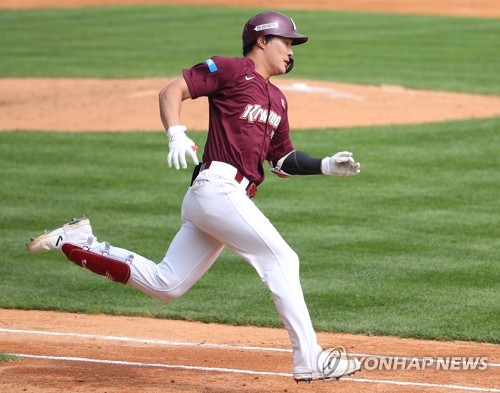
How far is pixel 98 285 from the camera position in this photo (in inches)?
348

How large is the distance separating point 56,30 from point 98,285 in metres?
23.8

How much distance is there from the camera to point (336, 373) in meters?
5.52

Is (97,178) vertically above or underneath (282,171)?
underneath

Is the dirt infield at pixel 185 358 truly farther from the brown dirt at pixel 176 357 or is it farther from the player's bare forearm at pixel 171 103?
the player's bare forearm at pixel 171 103

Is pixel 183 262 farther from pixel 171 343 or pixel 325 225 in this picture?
pixel 325 225

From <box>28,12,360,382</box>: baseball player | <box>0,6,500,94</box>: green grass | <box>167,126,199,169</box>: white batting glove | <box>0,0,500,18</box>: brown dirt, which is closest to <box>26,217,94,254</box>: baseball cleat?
<box>28,12,360,382</box>: baseball player

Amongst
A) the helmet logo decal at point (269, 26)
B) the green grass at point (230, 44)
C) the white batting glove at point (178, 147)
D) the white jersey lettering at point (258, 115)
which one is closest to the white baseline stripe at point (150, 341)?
the white jersey lettering at point (258, 115)

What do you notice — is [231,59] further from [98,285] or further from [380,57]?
[380,57]

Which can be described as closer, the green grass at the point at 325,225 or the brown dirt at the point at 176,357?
the brown dirt at the point at 176,357

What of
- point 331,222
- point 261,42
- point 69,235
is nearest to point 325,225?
point 331,222

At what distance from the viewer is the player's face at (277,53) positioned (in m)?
5.86

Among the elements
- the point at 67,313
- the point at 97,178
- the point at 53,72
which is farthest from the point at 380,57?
the point at 67,313

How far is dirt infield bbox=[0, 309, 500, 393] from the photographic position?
19.1ft

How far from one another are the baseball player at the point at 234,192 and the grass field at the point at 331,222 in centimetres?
182
